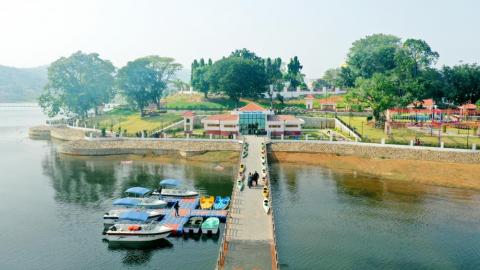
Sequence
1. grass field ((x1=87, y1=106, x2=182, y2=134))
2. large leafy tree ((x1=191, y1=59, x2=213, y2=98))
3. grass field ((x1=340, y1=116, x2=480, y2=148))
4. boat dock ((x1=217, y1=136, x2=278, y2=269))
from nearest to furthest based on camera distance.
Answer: boat dock ((x1=217, y1=136, x2=278, y2=269)), grass field ((x1=340, y1=116, x2=480, y2=148)), grass field ((x1=87, y1=106, x2=182, y2=134)), large leafy tree ((x1=191, y1=59, x2=213, y2=98))

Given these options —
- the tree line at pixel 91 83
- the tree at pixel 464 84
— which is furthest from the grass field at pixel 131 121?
the tree at pixel 464 84

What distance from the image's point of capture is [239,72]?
112625 millimetres

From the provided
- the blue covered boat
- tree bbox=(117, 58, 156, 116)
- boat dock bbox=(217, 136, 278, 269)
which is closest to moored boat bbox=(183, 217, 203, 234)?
boat dock bbox=(217, 136, 278, 269)

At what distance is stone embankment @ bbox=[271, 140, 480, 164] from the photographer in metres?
66.6

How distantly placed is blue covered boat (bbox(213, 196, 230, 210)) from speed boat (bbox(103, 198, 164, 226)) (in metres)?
6.13

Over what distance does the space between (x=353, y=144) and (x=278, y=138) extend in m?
14.6

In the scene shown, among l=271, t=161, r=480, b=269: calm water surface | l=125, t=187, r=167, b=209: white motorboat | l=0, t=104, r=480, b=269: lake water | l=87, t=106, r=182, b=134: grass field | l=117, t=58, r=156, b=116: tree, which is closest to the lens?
l=271, t=161, r=480, b=269: calm water surface

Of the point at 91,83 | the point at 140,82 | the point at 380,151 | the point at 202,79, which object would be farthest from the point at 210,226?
the point at 202,79

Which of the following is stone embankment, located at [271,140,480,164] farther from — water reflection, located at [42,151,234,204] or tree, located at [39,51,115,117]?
tree, located at [39,51,115,117]

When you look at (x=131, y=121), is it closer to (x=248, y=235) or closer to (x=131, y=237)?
(x=131, y=237)

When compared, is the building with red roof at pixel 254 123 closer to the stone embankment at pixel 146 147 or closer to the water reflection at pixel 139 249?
the stone embankment at pixel 146 147

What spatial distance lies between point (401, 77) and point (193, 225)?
7714 centimetres

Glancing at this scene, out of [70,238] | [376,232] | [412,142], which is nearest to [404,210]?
[376,232]

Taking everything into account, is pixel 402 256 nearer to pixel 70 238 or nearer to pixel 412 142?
pixel 70 238
